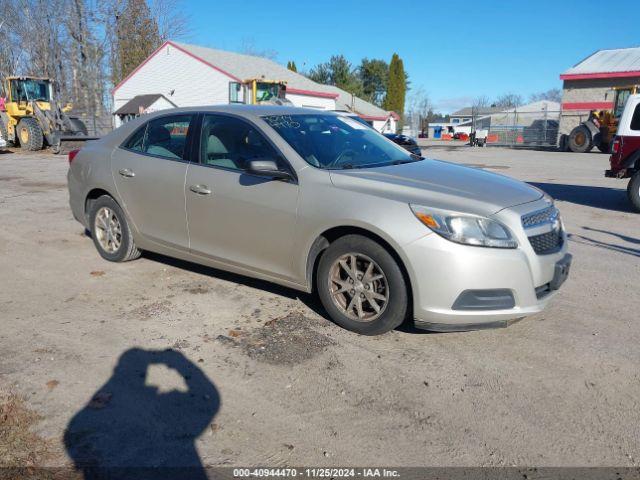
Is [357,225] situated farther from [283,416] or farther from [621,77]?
[621,77]

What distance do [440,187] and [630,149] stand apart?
24.8 ft

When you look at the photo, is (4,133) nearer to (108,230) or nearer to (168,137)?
(108,230)

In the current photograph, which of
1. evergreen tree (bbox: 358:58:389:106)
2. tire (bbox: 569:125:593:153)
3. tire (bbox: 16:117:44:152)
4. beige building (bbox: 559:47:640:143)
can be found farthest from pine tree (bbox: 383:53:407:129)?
tire (bbox: 16:117:44:152)

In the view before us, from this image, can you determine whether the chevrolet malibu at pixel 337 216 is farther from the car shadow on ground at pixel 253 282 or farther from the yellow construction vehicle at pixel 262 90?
the yellow construction vehicle at pixel 262 90

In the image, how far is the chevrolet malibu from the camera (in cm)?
349

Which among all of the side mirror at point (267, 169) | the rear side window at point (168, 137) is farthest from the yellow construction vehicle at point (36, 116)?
the side mirror at point (267, 169)

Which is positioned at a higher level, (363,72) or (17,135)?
(363,72)

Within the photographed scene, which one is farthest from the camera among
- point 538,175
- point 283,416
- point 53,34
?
point 53,34

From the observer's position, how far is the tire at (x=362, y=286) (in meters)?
3.64

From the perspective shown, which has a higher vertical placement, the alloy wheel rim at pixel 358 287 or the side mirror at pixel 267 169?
the side mirror at pixel 267 169

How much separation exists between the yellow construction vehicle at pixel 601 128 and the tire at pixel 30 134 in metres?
26.1

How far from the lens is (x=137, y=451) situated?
8.51ft

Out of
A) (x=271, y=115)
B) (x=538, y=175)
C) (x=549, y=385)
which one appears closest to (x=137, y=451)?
(x=549, y=385)

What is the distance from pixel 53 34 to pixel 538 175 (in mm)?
47171
